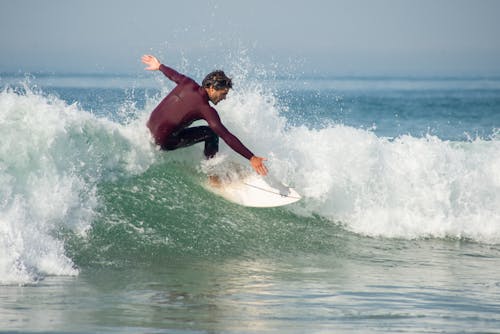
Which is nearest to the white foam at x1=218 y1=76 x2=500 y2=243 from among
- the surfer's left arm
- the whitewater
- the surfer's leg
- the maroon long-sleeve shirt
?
the whitewater

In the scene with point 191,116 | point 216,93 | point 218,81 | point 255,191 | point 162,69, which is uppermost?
point 162,69

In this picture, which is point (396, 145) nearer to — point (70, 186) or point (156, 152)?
point (156, 152)

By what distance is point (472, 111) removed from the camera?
103ft

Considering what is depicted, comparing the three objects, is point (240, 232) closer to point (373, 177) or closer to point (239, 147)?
point (239, 147)

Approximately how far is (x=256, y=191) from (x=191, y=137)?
43.3 inches

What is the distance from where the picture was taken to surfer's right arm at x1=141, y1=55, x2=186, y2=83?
899 cm

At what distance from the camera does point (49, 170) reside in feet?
27.8

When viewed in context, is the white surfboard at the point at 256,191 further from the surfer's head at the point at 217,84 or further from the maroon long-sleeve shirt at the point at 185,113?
the surfer's head at the point at 217,84

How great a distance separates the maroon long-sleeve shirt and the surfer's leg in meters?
0.08

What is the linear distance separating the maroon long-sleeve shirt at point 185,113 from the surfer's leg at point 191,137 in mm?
75

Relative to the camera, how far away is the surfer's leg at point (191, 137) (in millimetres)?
9156

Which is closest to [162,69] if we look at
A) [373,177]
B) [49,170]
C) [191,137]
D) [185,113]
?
[185,113]

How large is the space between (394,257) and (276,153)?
7.59 ft

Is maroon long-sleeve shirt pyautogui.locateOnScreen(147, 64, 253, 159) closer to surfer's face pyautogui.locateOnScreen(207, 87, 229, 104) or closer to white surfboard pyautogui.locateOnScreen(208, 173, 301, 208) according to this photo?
surfer's face pyautogui.locateOnScreen(207, 87, 229, 104)
